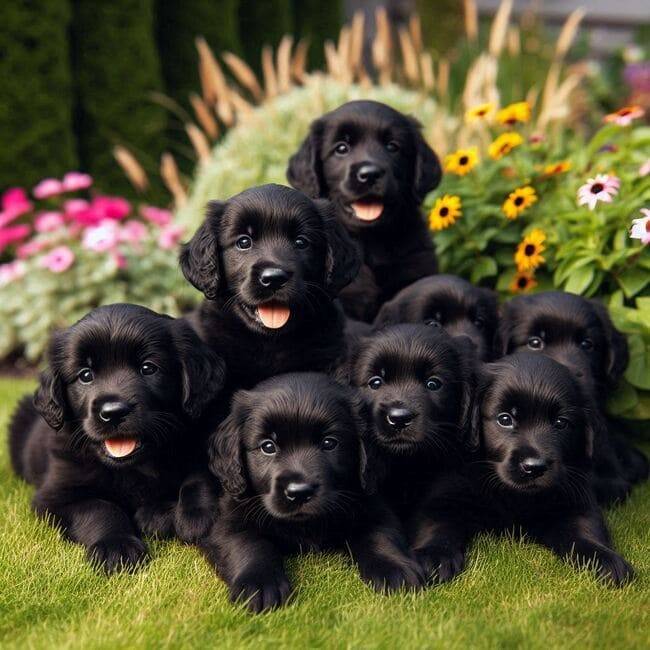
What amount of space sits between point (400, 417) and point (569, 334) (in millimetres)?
1071

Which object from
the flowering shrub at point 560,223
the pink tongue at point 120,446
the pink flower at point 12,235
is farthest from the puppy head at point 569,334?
the pink flower at point 12,235

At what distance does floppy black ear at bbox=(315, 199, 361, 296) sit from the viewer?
3465 mm

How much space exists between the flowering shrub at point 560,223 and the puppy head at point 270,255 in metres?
1.50

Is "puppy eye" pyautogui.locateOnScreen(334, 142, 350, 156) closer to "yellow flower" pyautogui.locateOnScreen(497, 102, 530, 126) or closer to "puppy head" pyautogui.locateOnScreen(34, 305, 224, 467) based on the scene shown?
"yellow flower" pyautogui.locateOnScreen(497, 102, 530, 126)

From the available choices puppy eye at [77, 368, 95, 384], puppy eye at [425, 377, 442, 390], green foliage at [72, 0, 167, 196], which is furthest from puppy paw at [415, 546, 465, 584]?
green foliage at [72, 0, 167, 196]

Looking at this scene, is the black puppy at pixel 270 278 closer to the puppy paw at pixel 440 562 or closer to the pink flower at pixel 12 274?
the puppy paw at pixel 440 562

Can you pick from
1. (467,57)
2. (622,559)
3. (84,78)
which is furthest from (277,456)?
(467,57)

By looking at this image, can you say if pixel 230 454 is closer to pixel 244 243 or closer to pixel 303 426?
pixel 303 426

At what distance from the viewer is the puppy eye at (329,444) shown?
9.50 feet

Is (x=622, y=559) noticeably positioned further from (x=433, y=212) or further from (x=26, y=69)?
(x=26, y=69)

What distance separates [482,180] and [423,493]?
245cm

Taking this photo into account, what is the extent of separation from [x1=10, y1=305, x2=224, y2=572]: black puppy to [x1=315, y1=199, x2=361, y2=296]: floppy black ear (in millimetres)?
542

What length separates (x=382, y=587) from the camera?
109 inches

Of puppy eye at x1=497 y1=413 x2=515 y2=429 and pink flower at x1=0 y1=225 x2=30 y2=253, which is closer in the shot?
puppy eye at x1=497 y1=413 x2=515 y2=429
